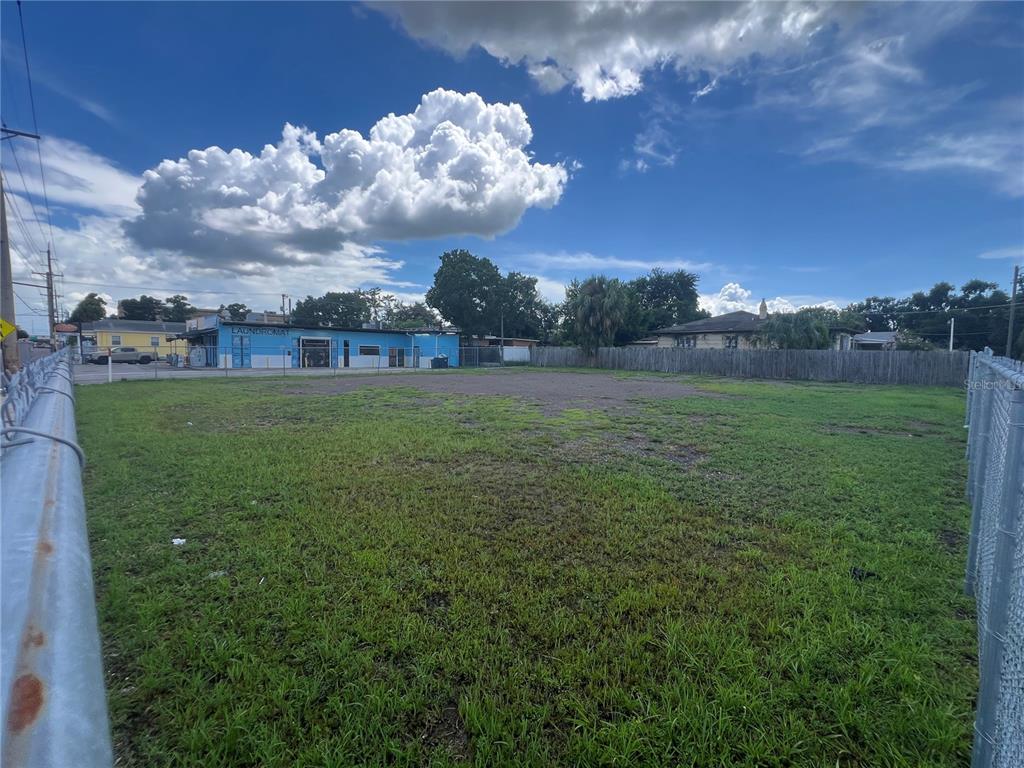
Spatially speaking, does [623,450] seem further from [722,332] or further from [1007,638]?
[722,332]

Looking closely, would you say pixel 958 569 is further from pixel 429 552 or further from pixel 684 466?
pixel 429 552

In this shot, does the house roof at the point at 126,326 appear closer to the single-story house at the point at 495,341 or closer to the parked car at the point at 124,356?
Result: the parked car at the point at 124,356

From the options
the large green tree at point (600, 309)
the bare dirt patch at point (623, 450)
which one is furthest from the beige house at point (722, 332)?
the bare dirt patch at point (623, 450)

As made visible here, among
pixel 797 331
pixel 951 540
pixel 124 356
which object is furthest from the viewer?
pixel 124 356

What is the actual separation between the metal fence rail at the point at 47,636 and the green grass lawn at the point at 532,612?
2.31ft

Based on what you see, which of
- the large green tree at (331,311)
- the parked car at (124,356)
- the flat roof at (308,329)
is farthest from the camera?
the large green tree at (331,311)

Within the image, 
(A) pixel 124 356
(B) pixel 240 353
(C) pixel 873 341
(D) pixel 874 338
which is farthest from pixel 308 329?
(D) pixel 874 338

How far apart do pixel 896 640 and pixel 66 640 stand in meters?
3.33

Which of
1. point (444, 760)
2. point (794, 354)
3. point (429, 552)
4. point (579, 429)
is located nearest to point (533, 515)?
point (429, 552)

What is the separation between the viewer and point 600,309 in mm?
31188

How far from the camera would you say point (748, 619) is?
7.86ft

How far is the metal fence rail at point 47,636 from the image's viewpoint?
98 centimetres

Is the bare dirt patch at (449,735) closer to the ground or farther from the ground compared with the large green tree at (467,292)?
closer to the ground

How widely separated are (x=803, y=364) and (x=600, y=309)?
504 inches
